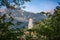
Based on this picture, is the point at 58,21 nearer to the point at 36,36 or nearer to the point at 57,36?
the point at 57,36

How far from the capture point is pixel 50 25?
221 inches

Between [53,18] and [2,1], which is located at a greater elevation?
[2,1]

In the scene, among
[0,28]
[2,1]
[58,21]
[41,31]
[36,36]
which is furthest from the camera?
[36,36]

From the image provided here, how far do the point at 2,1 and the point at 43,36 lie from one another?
1.88 m

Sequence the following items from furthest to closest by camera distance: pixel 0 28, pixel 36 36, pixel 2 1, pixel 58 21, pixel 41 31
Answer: pixel 36 36
pixel 41 31
pixel 58 21
pixel 2 1
pixel 0 28

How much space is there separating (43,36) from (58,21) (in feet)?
2.55

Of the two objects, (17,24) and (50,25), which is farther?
(50,25)

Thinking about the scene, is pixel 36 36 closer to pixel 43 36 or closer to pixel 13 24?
pixel 43 36

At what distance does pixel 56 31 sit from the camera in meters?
5.50

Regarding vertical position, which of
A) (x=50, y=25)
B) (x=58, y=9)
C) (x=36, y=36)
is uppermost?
(x=58, y=9)

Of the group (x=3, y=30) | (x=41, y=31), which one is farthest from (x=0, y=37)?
(x=41, y=31)

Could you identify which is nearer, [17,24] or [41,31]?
[17,24]

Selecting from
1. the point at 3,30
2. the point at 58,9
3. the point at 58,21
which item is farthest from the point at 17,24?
the point at 58,9

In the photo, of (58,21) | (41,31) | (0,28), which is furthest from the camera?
(41,31)
